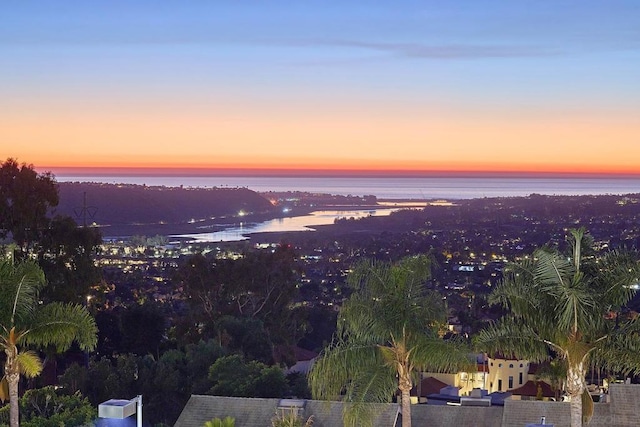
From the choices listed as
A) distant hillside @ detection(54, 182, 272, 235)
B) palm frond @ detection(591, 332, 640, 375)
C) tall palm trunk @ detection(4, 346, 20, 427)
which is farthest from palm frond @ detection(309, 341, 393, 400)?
distant hillside @ detection(54, 182, 272, 235)

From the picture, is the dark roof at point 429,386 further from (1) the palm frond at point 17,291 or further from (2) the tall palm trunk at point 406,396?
(1) the palm frond at point 17,291

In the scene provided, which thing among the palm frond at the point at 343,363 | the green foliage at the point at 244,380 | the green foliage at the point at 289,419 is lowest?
the green foliage at the point at 244,380

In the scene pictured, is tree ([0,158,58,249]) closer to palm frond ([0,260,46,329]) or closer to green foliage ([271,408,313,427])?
palm frond ([0,260,46,329])

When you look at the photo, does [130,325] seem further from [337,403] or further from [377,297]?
[377,297]

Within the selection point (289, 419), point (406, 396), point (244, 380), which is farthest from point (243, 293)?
point (406, 396)

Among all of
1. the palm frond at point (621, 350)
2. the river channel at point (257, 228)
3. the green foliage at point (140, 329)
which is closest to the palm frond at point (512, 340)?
the palm frond at point (621, 350)

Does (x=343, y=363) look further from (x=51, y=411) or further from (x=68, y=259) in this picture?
(x=68, y=259)

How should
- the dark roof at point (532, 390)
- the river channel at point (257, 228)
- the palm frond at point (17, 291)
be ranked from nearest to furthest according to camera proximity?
the palm frond at point (17, 291), the dark roof at point (532, 390), the river channel at point (257, 228)
